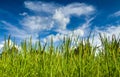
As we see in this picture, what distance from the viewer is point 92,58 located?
5.32 meters

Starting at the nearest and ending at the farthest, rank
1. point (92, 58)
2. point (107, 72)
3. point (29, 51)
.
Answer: point (107, 72)
point (92, 58)
point (29, 51)

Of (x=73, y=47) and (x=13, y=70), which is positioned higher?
(x=73, y=47)

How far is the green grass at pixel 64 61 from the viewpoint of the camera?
4.95 meters

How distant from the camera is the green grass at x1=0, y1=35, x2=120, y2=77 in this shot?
4.95 metres


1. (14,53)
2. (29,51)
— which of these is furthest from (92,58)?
(14,53)

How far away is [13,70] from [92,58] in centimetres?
144

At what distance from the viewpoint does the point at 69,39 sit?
18.2 ft

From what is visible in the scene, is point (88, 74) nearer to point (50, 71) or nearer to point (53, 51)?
point (50, 71)

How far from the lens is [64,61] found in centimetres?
534

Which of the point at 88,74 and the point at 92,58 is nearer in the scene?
the point at 88,74

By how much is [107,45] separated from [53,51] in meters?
1.01


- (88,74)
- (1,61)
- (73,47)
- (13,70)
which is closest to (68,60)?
(73,47)

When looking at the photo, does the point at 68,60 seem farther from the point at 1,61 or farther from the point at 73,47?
the point at 1,61

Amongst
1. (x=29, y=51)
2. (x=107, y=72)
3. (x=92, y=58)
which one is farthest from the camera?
(x=29, y=51)
